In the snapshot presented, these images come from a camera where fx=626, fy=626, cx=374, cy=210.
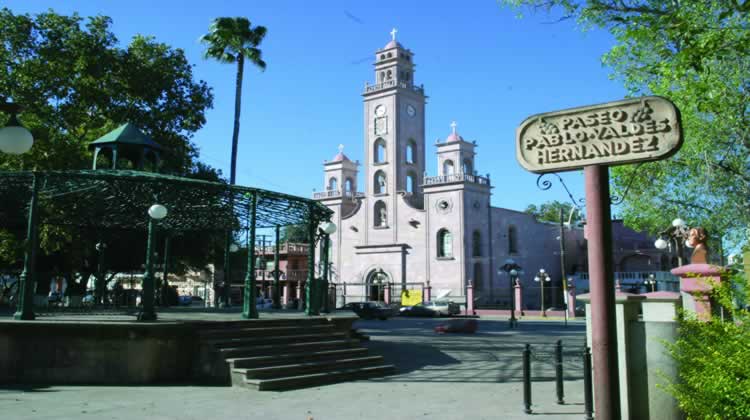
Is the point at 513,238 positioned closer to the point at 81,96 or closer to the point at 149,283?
the point at 81,96

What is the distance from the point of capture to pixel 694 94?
48.0 ft

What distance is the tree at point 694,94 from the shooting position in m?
10.2

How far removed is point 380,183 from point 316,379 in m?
45.0

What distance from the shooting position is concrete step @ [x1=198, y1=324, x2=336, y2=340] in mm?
12047

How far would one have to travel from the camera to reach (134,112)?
85.3ft

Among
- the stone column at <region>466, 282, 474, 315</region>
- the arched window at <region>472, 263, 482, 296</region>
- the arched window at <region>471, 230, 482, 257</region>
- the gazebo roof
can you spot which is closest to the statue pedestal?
the gazebo roof

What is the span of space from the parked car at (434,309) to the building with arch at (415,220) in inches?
183

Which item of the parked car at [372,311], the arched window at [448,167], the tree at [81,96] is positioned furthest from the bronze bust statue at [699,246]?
the arched window at [448,167]

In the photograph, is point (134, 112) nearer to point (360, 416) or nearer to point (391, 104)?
point (360, 416)

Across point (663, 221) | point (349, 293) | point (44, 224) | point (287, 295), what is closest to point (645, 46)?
point (663, 221)

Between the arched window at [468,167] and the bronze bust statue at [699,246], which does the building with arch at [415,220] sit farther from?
the bronze bust statue at [699,246]

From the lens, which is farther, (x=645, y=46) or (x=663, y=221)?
(x=663, y=221)

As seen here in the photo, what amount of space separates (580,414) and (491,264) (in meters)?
45.2

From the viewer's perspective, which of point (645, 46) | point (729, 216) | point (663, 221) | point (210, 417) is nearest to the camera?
point (210, 417)
